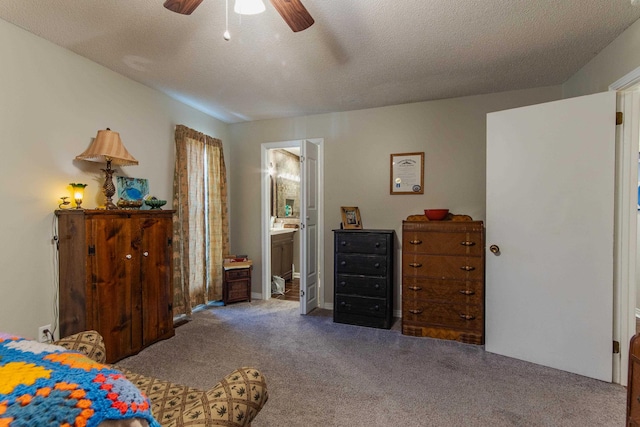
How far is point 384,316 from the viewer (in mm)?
3266

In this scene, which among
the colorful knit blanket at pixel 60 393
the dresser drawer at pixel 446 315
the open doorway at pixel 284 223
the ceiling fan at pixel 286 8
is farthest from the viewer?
the open doorway at pixel 284 223

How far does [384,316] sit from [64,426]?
120 inches

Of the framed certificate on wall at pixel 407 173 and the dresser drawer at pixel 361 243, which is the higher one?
the framed certificate on wall at pixel 407 173

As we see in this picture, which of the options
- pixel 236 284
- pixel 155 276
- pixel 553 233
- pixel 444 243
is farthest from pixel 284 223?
pixel 553 233

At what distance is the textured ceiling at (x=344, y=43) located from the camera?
6.39ft

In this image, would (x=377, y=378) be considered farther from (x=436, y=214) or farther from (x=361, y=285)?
(x=436, y=214)

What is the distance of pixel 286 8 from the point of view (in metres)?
1.52

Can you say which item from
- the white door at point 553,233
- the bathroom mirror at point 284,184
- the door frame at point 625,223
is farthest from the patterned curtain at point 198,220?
the door frame at point 625,223

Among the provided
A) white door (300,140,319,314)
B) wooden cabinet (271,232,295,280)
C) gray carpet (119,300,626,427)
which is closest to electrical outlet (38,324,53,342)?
gray carpet (119,300,626,427)

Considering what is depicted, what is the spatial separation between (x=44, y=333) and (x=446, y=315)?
3.38m

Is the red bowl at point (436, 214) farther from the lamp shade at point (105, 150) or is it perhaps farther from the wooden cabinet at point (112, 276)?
the lamp shade at point (105, 150)

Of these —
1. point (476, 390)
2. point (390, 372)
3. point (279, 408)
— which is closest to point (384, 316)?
point (390, 372)

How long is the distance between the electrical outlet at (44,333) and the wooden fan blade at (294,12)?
110 inches

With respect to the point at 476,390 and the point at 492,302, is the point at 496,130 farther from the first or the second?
the point at 476,390
